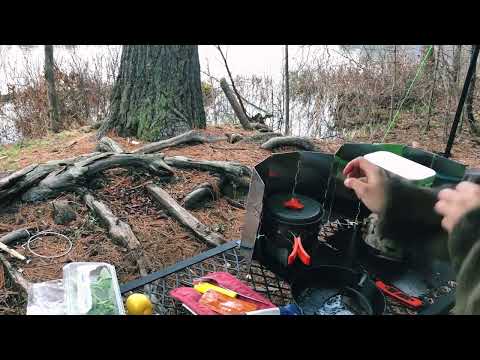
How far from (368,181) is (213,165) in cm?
187

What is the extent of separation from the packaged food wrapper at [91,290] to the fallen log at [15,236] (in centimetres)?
101

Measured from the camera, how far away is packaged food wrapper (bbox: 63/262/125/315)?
166 centimetres

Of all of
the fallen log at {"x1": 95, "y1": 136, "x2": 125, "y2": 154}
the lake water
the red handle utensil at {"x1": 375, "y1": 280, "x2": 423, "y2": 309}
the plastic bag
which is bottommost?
the red handle utensil at {"x1": 375, "y1": 280, "x2": 423, "y2": 309}

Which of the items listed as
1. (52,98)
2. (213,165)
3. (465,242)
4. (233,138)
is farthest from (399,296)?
(52,98)

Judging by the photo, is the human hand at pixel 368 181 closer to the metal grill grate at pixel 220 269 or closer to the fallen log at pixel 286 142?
the metal grill grate at pixel 220 269

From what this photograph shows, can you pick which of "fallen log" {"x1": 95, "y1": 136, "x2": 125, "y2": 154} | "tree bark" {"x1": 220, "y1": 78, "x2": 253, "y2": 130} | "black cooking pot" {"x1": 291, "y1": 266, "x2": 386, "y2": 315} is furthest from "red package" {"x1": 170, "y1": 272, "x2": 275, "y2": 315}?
"tree bark" {"x1": 220, "y1": 78, "x2": 253, "y2": 130}

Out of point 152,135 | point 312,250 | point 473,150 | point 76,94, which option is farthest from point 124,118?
point 473,150

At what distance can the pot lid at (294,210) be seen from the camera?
2.14m

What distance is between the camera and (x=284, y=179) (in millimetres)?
2408

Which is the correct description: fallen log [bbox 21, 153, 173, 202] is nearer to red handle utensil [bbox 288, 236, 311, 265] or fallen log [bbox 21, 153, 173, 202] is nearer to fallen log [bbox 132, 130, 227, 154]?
fallen log [bbox 132, 130, 227, 154]

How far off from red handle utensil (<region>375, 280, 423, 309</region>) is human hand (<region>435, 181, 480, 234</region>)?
32.4 inches

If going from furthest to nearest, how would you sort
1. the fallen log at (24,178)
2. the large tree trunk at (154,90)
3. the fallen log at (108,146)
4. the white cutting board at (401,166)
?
1. the large tree trunk at (154,90)
2. the fallen log at (108,146)
3. the fallen log at (24,178)
4. the white cutting board at (401,166)

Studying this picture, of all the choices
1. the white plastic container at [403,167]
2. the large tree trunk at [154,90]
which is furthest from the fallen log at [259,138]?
the white plastic container at [403,167]

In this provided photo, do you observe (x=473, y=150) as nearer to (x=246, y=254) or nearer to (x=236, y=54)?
(x=246, y=254)
